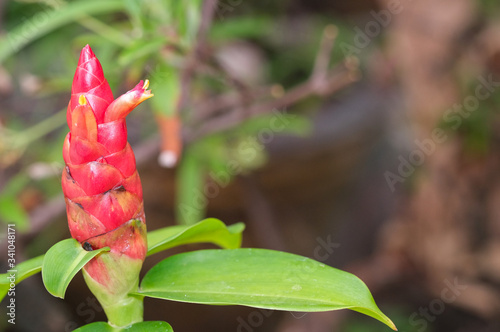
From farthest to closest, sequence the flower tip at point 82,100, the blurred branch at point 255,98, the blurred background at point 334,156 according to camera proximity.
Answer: the blurred background at point 334,156 → the blurred branch at point 255,98 → the flower tip at point 82,100

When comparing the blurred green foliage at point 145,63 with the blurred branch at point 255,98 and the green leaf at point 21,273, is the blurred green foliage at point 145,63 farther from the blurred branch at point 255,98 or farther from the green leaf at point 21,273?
the green leaf at point 21,273

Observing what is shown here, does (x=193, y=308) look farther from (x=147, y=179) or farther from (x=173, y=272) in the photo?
(x=173, y=272)

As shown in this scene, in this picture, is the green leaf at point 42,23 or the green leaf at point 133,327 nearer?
the green leaf at point 133,327

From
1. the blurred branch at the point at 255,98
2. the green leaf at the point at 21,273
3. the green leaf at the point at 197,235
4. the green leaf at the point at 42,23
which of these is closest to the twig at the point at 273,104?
the blurred branch at the point at 255,98

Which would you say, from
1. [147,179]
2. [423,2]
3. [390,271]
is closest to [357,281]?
[147,179]

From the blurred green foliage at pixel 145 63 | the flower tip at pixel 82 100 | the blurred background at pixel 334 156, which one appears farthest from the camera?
the blurred background at pixel 334 156

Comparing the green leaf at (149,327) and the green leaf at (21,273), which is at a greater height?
the green leaf at (21,273)

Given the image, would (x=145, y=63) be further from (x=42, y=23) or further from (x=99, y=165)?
(x=99, y=165)

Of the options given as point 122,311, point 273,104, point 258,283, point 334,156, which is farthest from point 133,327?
point 334,156
